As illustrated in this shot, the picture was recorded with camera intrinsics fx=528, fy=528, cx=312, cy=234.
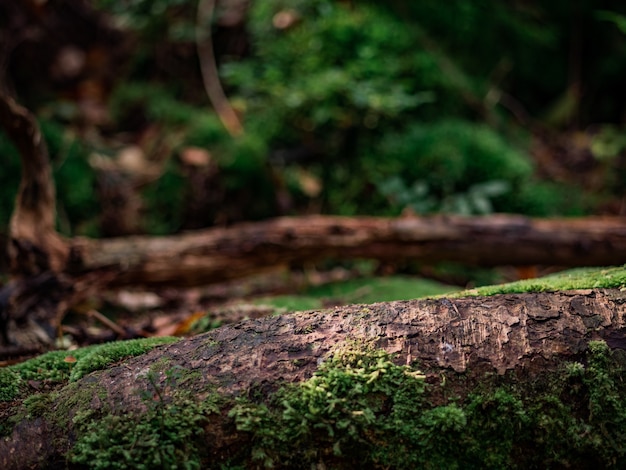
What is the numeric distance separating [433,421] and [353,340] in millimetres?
296

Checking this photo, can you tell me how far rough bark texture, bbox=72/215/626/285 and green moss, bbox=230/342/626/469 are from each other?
8.32ft

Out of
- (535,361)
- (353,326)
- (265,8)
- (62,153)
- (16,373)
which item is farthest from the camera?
(265,8)

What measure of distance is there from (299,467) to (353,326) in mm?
406

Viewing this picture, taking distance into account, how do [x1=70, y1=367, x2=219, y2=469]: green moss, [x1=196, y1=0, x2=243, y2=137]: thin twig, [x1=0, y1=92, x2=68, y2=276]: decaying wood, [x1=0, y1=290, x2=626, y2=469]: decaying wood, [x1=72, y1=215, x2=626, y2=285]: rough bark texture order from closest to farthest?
[x1=70, y1=367, x2=219, y2=469]: green moss
[x1=0, y1=290, x2=626, y2=469]: decaying wood
[x1=0, y1=92, x2=68, y2=276]: decaying wood
[x1=72, y1=215, x2=626, y2=285]: rough bark texture
[x1=196, y1=0, x2=243, y2=137]: thin twig

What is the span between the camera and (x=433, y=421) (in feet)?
4.38

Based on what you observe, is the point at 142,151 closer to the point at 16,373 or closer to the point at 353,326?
the point at 16,373

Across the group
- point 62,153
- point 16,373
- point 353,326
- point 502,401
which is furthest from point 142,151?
point 502,401

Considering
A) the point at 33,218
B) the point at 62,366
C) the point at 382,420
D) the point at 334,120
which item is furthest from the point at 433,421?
the point at 334,120

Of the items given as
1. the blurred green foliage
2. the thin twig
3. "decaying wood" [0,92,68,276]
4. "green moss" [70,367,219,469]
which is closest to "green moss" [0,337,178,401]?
"green moss" [70,367,219,469]

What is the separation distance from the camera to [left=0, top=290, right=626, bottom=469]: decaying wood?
53.5 inches

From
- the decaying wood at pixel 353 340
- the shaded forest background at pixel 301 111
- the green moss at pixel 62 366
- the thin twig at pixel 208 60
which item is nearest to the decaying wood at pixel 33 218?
the shaded forest background at pixel 301 111

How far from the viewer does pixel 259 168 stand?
4.99 meters

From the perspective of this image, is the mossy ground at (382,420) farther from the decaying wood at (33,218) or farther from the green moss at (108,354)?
the decaying wood at (33,218)

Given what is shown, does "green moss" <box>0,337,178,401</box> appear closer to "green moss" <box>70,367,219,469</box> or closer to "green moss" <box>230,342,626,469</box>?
"green moss" <box>70,367,219,469</box>
